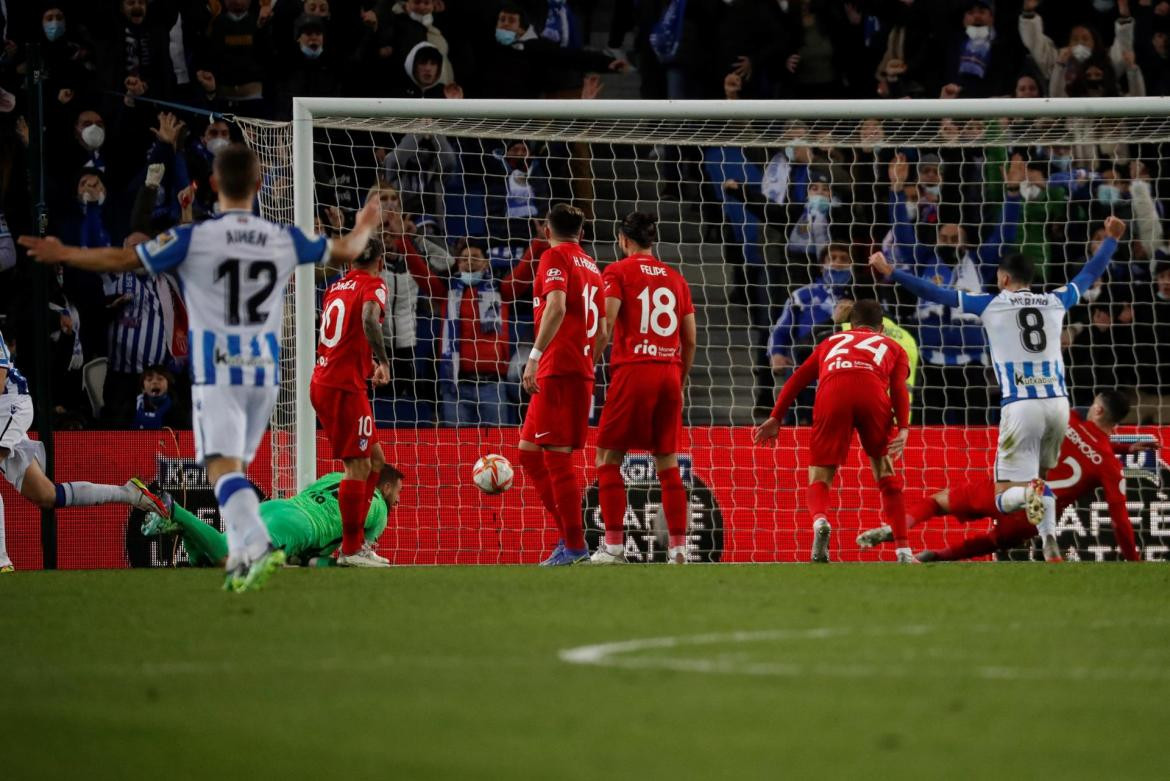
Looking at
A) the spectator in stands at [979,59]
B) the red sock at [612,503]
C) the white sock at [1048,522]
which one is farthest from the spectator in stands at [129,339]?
the spectator in stands at [979,59]

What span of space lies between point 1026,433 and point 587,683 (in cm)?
697

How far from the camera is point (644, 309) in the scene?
10.6m

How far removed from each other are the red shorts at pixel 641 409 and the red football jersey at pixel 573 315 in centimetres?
25

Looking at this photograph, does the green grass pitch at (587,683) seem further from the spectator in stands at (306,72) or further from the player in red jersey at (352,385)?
the spectator in stands at (306,72)

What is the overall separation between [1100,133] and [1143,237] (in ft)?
6.46

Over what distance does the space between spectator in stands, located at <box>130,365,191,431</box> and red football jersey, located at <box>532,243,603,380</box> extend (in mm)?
3683

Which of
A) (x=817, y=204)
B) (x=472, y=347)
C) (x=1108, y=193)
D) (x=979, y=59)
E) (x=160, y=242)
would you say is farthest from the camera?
(x=979, y=59)

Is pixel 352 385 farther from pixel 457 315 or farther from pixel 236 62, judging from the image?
pixel 236 62

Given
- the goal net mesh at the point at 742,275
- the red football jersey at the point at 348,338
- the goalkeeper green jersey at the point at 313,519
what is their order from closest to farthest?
the goalkeeper green jersey at the point at 313,519, the red football jersey at the point at 348,338, the goal net mesh at the point at 742,275

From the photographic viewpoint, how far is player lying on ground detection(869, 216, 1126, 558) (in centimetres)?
1106

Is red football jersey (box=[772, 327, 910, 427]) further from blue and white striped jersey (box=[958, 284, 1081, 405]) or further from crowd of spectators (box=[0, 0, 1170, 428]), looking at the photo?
crowd of spectators (box=[0, 0, 1170, 428])

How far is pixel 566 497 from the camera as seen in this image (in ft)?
34.4

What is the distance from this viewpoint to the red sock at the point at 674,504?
1074 cm

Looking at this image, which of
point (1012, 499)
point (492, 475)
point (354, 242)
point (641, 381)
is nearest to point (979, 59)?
point (1012, 499)
